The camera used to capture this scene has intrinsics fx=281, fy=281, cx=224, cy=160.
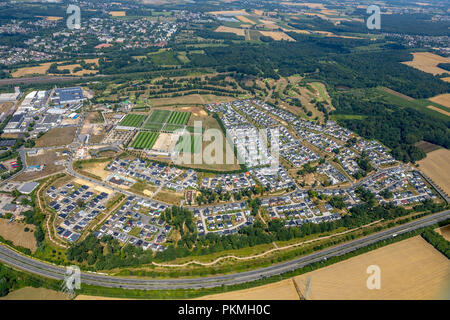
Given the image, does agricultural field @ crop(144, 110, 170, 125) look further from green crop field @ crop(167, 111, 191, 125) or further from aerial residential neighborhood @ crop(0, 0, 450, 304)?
green crop field @ crop(167, 111, 191, 125)

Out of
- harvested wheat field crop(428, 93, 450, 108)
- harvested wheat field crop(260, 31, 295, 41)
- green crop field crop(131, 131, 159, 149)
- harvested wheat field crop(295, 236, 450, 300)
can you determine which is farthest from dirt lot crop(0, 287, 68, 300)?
harvested wheat field crop(260, 31, 295, 41)

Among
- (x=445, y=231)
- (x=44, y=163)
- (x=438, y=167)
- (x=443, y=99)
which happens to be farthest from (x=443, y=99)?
(x=44, y=163)

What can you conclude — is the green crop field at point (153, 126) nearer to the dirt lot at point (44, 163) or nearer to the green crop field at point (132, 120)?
the green crop field at point (132, 120)

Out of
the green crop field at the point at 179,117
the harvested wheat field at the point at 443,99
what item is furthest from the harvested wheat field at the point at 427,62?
the green crop field at the point at 179,117

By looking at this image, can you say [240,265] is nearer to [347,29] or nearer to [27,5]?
[347,29]

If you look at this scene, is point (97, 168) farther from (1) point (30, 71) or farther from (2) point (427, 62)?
(2) point (427, 62)

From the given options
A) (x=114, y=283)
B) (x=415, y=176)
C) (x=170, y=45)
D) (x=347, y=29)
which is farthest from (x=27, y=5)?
(x=415, y=176)
